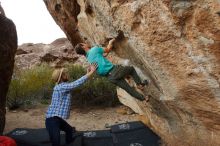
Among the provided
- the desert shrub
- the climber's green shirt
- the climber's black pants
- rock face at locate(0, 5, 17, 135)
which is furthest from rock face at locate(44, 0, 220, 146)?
the desert shrub

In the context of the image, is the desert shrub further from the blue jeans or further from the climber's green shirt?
the climber's green shirt

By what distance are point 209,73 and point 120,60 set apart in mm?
2516

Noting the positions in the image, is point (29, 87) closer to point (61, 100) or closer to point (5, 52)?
point (5, 52)

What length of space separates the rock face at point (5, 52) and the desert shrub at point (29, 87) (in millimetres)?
4180

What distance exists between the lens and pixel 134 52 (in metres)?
7.03

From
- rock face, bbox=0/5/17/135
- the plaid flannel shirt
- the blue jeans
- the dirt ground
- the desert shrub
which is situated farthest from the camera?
the desert shrub

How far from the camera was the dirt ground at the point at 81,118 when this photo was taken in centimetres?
1081

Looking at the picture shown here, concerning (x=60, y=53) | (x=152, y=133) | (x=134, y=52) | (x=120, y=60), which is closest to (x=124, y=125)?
(x=152, y=133)

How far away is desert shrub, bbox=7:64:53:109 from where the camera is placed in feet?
45.1

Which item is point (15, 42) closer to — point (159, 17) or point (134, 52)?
point (134, 52)

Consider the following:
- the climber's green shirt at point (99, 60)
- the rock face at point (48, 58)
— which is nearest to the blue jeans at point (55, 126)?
the climber's green shirt at point (99, 60)

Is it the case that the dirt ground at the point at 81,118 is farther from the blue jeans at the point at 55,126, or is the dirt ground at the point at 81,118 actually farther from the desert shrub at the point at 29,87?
the blue jeans at the point at 55,126

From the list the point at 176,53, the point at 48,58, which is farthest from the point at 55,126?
the point at 48,58

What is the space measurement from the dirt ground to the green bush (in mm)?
592
